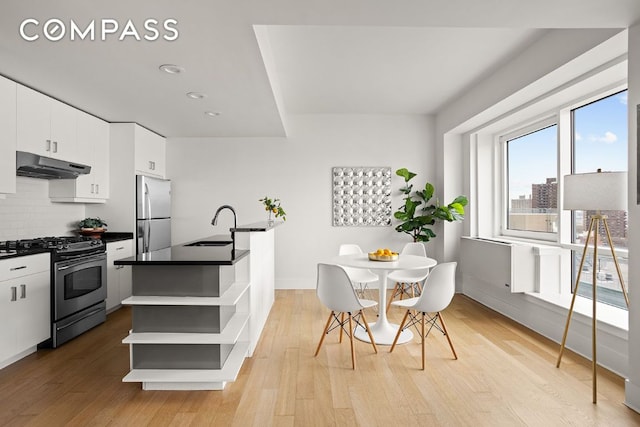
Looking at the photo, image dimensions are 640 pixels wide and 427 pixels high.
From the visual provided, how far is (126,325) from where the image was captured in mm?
4328

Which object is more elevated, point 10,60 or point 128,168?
point 10,60

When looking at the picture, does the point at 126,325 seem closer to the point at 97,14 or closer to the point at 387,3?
the point at 97,14

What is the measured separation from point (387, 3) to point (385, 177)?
417cm

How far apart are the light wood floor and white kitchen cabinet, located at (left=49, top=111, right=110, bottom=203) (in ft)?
5.47

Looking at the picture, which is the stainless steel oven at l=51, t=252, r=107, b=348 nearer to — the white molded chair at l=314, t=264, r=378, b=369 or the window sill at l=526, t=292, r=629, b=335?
the white molded chair at l=314, t=264, r=378, b=369

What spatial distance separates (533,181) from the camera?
15.8ft

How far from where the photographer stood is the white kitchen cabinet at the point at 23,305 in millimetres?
3115

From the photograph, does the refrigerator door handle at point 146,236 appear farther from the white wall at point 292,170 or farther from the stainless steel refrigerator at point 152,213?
the white wall at point 292,170

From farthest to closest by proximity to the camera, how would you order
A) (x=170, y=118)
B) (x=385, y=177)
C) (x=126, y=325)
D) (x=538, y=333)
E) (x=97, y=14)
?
(x=385, y=177) → (x=170, y=118) → (x=126, y=325) → (x=538, y=333) → (x=97, y=14)

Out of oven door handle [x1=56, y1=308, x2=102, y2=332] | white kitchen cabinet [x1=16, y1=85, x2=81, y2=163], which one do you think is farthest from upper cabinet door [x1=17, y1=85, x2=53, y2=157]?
oven door handle [x1=56, y1=308, x2=102, y2=332]

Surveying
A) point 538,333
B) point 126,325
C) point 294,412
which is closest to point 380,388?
point 294,412

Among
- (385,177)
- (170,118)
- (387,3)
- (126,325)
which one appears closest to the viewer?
(387,3)

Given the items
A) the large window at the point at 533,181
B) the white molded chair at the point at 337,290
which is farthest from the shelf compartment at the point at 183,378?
the large window at the point at 533,181

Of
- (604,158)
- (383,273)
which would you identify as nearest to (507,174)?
(604,158)
